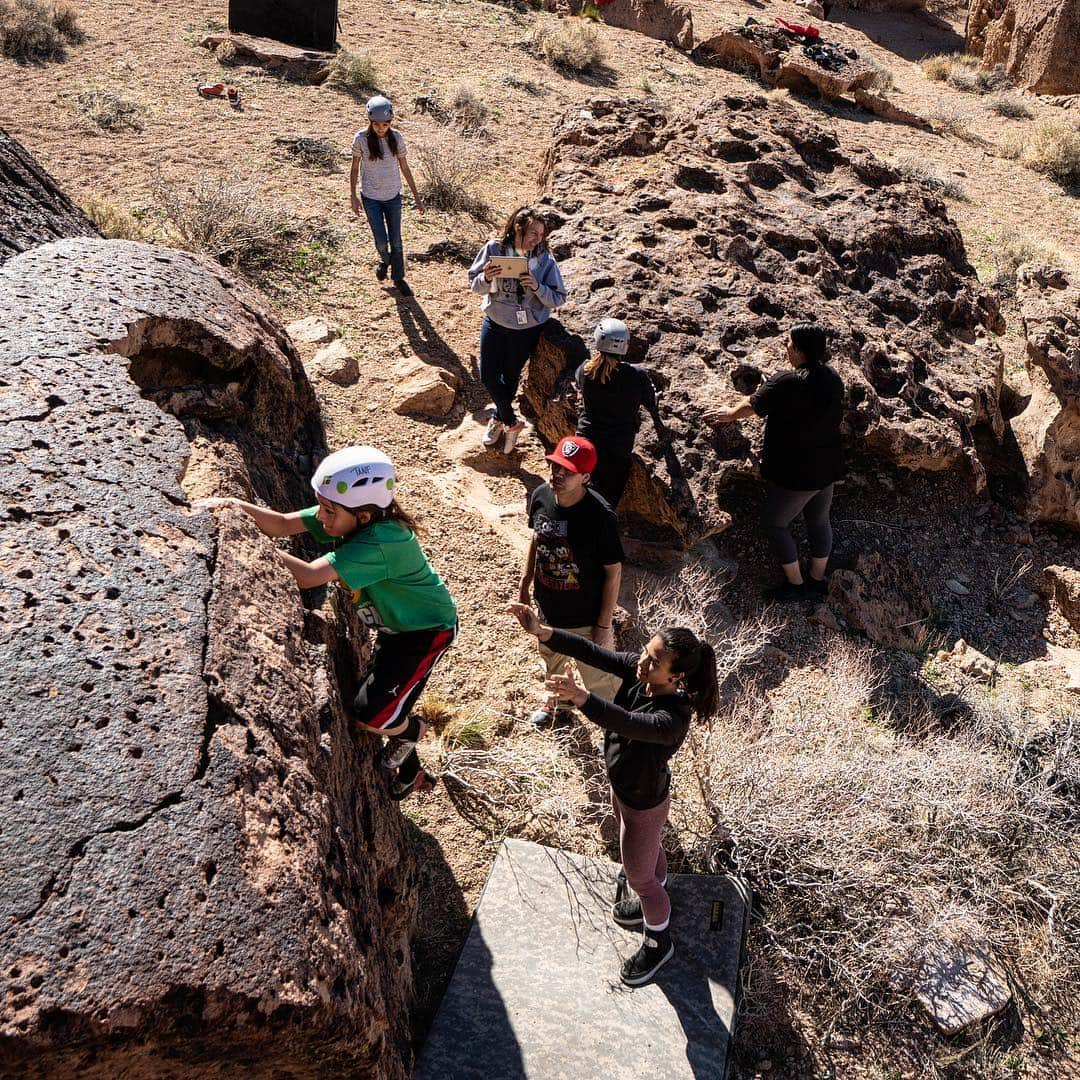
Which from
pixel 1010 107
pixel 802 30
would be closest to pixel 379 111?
pixel 802 30

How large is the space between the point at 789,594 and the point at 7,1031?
475cm

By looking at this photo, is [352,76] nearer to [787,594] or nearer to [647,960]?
[787,594]

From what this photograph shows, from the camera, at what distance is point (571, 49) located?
44.2 feet

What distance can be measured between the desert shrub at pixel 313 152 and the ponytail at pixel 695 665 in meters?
8.09

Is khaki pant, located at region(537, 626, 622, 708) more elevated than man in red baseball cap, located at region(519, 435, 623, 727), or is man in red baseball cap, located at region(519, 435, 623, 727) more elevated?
man in red baseball cap, located at region(519, 435, 623, 727)

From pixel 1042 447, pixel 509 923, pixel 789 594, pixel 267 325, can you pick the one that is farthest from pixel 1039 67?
pixel 509 923

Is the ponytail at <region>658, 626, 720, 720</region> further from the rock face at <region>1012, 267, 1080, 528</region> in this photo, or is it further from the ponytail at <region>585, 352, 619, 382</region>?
the rock face at <region>1012, 267, 1080, 528</region>

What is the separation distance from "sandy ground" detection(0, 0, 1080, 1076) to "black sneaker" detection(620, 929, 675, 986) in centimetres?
72

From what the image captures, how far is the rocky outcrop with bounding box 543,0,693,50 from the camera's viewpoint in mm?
15469

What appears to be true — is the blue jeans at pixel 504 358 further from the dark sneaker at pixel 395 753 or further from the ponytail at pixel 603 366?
the dark sneaker at pixel 395 753

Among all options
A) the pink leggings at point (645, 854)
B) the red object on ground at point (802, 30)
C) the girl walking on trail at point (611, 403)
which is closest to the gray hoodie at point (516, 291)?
the girl walking on trail at point (611, 403)

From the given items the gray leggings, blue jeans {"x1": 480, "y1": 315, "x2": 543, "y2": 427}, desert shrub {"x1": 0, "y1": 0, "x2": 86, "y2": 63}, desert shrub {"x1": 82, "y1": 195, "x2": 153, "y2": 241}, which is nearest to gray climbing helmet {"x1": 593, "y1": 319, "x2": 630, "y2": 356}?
blue jeans {"x1": 480, "y1": 315, "x2": 543, "y2": 427}

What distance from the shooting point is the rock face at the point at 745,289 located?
5680mm

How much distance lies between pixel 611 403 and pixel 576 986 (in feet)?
9.18
